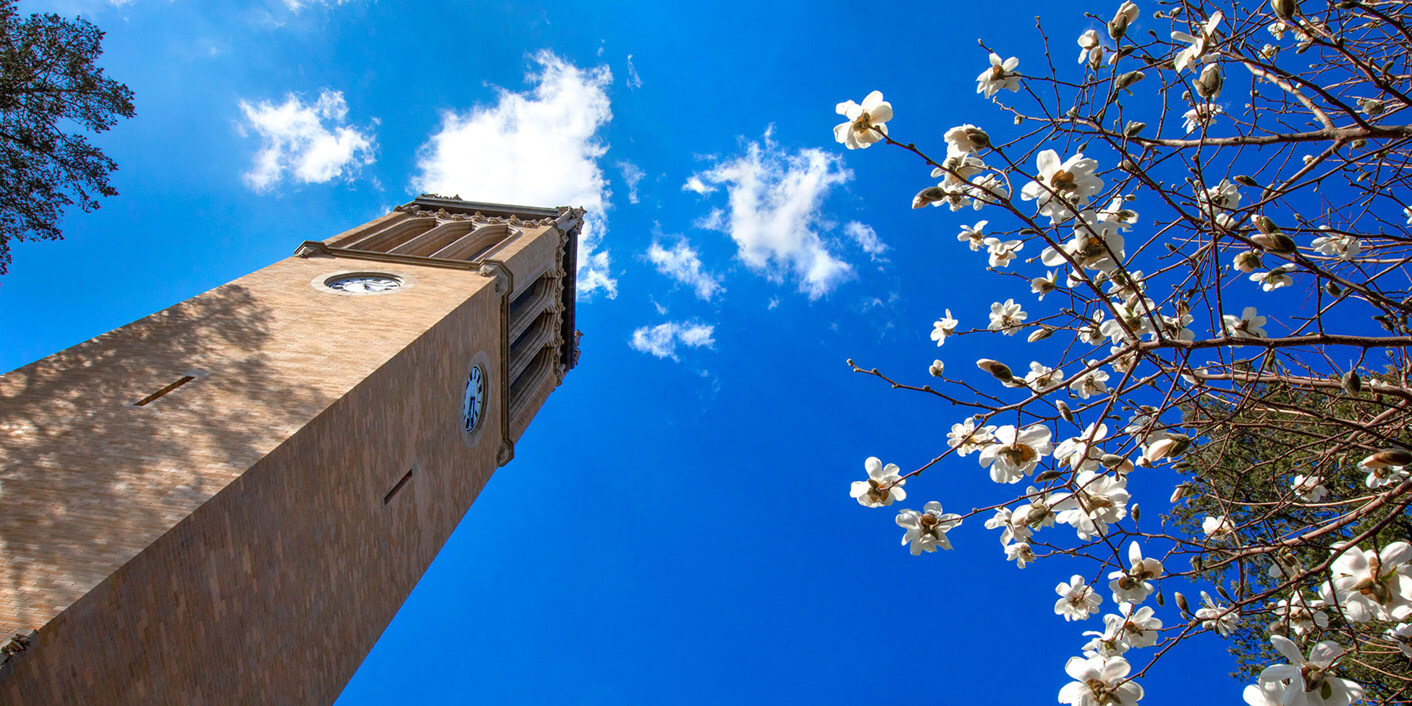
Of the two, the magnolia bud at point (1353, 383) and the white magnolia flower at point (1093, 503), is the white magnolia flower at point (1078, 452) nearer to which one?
the white magnolia flower at point (1093, 503)

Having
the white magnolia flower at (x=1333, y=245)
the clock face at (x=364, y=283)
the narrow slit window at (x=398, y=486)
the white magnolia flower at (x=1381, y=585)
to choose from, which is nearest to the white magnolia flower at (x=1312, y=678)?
the white magnolia flower at (x=1381, y=585)

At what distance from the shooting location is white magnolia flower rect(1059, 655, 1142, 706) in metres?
3.22

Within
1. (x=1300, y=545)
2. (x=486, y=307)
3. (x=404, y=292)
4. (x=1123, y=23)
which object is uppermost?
(x=486, y=307)

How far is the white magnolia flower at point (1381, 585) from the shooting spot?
260cm

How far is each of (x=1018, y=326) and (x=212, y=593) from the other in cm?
893

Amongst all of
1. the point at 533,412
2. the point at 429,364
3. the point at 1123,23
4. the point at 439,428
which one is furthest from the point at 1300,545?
the point at 533,412

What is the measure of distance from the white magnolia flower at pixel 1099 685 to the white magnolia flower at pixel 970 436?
1.14 metres

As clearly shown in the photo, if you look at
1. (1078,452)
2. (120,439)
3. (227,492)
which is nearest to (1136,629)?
(1078,452)

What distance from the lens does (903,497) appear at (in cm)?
373

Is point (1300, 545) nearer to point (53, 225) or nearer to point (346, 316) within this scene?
point (346, 316)

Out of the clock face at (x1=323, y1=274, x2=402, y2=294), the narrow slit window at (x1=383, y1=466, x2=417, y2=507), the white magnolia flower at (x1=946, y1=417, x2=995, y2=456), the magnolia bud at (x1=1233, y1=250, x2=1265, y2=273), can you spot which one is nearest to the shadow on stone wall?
the clock face at (x1=323, y1=274, x2=402, y2=294)

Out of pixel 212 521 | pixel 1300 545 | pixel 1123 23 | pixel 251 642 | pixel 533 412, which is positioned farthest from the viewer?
pixel 533 412

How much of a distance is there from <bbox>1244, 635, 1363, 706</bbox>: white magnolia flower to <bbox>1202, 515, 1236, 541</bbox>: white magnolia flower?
2.49 ft

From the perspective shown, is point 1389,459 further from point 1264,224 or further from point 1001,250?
point 1001,250
